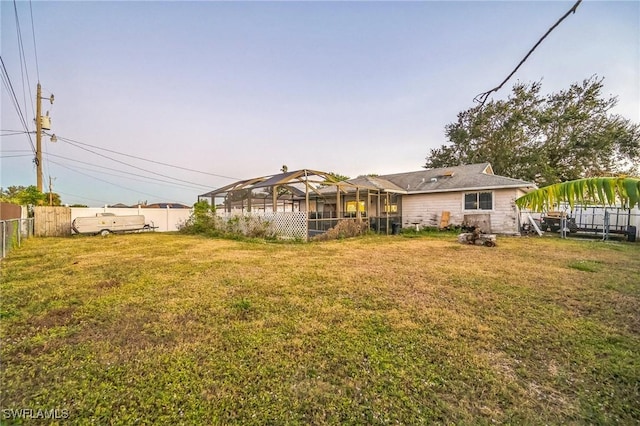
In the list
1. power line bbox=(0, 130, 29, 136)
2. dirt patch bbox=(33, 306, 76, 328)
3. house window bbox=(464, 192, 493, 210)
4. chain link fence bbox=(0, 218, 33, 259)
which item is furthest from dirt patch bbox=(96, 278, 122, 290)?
power line bbox=(0, 130, 29, 136)

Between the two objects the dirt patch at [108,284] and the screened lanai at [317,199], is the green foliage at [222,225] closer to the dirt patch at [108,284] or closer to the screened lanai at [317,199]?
the screened lanai at [317,199]

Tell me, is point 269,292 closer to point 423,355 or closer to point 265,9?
point 423,355

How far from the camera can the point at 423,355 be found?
7.62ft

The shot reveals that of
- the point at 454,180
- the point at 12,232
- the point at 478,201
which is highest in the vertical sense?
the point at 454,180

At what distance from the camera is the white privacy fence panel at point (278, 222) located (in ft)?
35.3

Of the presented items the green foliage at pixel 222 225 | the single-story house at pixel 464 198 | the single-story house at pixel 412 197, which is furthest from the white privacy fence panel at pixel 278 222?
the single-story house at pixel 464 198

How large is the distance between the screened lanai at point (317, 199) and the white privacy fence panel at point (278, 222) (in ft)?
0.75

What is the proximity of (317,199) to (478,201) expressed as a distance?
9.77 metres

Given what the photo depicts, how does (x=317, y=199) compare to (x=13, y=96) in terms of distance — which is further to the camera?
(x=317, y=199)

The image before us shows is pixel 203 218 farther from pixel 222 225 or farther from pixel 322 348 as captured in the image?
pixel 322 348

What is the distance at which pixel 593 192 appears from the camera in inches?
75.6

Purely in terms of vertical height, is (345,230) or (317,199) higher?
(317,199)

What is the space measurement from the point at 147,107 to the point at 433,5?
14.3 m

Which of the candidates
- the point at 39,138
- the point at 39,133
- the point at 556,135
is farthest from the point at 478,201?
the point at 39,133
